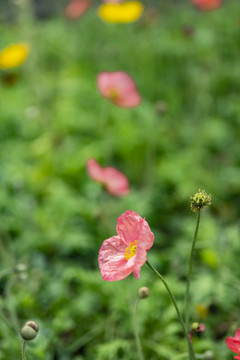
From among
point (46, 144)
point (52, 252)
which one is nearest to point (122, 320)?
point (52, 252)

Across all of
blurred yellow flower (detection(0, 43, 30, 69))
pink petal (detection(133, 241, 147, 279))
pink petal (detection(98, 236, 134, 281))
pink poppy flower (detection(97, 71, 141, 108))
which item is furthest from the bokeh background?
pink petal (detection(133, 241, 147, 279))

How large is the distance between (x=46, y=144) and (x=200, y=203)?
5.41 feet

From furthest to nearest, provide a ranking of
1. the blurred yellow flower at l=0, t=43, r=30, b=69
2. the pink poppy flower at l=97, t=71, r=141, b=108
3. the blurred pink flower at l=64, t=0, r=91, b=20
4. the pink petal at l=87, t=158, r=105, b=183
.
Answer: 1. the blurred pink flower at l=64, t=0, r=91, b=20
2. the blurred yellow flower at l=0, t=43, r=30, b=69
3. the pink poppy flower at l=97, t=71, r=141, b=108
4. the pink petal at l=87, t=158, r=105, b=183

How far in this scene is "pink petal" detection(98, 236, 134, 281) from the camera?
28.6 inches

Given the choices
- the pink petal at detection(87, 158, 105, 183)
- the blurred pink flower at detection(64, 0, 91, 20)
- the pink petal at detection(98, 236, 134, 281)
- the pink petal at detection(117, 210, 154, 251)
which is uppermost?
the pink petal at detection(117, 210, 154, 251)

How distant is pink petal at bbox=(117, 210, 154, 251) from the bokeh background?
47 centimetres

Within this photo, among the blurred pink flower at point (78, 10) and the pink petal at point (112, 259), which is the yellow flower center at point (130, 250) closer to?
the pink petal at point (112, 259)

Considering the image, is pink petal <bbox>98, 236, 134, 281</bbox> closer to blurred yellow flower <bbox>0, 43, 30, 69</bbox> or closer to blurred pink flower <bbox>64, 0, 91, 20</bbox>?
blurred yellow flower <bbox>0, 43, 30, 69</bbox>

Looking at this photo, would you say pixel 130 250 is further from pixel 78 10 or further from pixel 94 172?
pixel 78 10

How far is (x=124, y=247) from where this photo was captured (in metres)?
0.78

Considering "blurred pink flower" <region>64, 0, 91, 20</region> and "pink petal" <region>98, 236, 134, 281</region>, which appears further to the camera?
"blurred pink flower" <region>64, 0, 91, 20</region>

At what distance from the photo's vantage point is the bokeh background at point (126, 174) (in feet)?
4.09

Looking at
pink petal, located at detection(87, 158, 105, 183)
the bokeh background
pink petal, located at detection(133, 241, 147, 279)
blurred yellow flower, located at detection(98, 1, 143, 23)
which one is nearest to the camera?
pink petal, located at detection(133, 241, 147, 279)

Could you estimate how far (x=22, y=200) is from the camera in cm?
179
